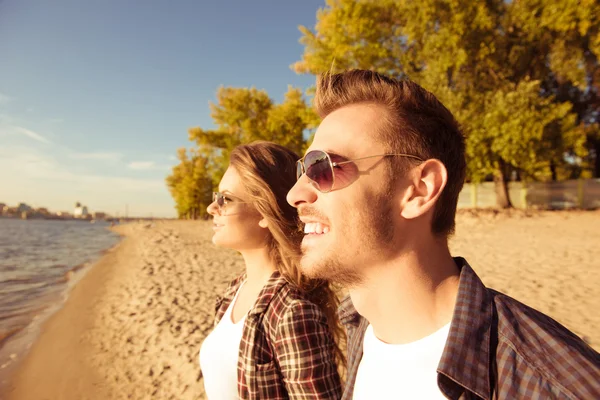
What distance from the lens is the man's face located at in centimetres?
137

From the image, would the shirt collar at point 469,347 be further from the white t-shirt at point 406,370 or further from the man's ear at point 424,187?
the man's ear at point 424,187

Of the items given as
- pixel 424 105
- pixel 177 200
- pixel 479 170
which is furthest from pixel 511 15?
pixel 177 200

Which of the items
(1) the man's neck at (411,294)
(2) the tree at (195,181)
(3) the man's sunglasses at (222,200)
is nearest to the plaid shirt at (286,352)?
(1) the man's neck at (411,294)

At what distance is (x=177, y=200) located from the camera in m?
53.9

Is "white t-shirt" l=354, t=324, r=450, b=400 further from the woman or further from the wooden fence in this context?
the wooden fence

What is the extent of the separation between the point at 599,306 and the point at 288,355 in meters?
6.70

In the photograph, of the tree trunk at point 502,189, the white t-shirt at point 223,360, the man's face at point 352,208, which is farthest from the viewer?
the tree trunk at point 502,189

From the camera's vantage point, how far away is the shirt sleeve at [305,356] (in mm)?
1756

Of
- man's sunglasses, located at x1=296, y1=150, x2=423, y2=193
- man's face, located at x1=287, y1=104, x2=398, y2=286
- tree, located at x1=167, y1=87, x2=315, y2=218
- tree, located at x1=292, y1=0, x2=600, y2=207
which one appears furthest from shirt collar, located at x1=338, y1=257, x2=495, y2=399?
tree, located at x1=167, y1=87, x2=315, y2=218

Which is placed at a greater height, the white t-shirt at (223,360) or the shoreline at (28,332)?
the white t-shirt at (223,360)

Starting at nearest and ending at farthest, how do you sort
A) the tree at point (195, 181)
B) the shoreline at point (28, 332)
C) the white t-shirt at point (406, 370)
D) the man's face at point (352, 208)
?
the white t-shirt at point (406, 370) → the man's face at point (352, 208) → the shoreline at point (28, 332) → the tree at point (195, 181)

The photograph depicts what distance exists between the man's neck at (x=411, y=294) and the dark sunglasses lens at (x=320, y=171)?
417 millimetres

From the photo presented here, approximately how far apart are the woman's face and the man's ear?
1.50 m

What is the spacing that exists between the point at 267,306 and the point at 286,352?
33 centimetres
